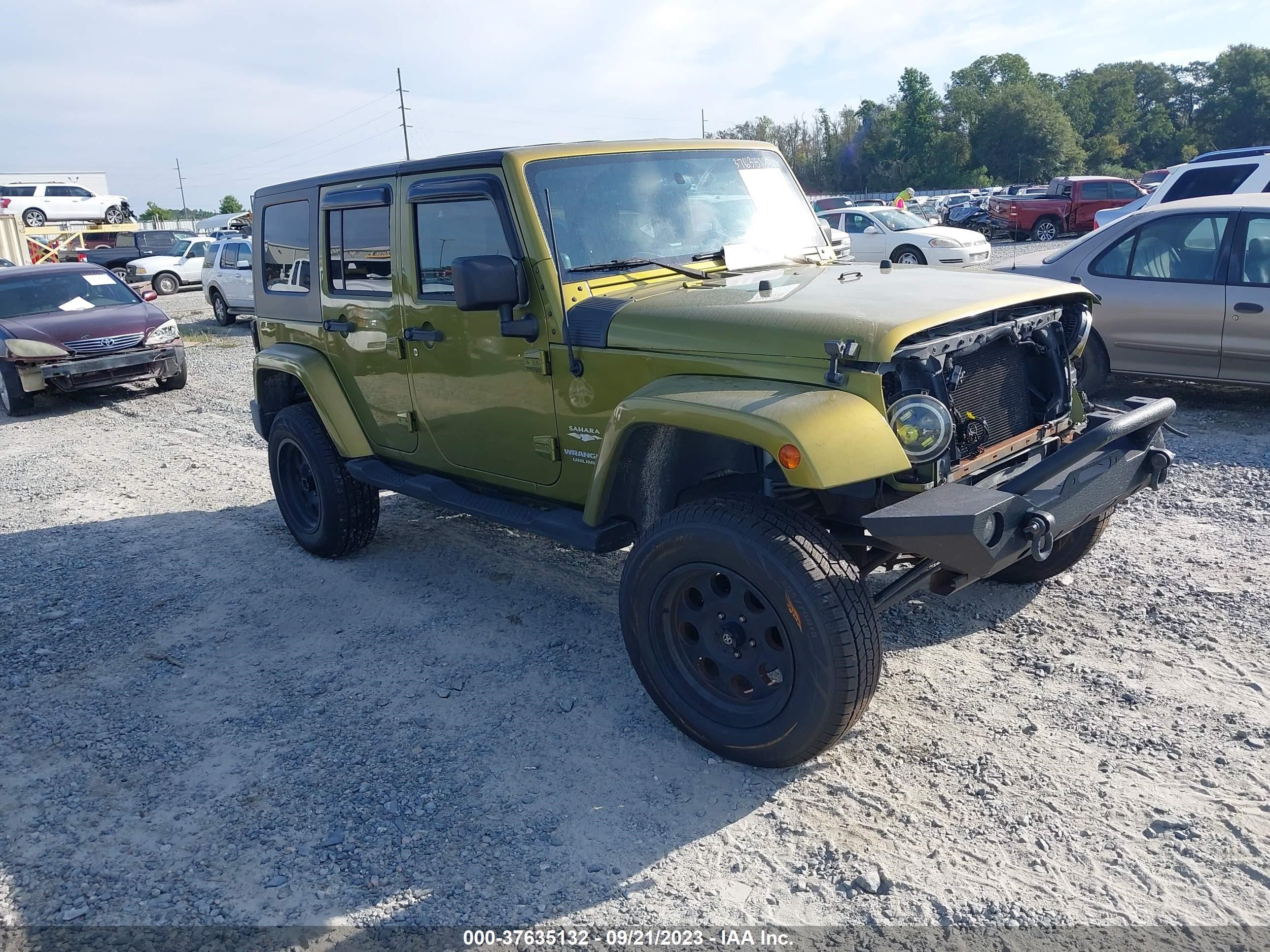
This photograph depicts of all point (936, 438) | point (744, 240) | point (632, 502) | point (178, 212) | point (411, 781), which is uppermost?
point (178, 212)

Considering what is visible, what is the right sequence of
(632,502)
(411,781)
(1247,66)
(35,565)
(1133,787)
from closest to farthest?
(1133,787), (411,781), (632,502), (35,565), (1247,66)

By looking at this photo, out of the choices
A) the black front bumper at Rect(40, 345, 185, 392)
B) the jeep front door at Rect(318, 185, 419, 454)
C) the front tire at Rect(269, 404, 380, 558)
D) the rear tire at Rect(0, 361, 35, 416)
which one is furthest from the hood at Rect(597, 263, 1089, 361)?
the rear tire at Rect(0, 361, 35, 416)

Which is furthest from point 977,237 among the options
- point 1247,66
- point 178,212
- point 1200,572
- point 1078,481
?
point 178,212

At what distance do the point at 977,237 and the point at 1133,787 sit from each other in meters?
17.1

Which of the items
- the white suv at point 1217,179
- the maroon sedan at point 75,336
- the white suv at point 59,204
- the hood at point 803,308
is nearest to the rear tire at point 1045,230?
the white suv at point 1217,179

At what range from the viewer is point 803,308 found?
3.32m

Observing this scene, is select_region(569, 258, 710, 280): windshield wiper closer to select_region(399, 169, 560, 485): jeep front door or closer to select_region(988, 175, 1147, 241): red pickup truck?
select_region(399, 169, 560, 485): jeep front door

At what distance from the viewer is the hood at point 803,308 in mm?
3111

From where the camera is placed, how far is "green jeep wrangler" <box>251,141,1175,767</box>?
9.77 ft

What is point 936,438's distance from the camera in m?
3.08

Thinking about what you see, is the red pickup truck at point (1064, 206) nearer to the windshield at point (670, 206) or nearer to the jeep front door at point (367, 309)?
the windshield at point (670, 206)

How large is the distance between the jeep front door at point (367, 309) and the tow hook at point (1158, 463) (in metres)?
3.31

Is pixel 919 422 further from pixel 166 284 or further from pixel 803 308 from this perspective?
pixel 166 284

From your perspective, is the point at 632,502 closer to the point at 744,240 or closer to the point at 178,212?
the point at 744,240
